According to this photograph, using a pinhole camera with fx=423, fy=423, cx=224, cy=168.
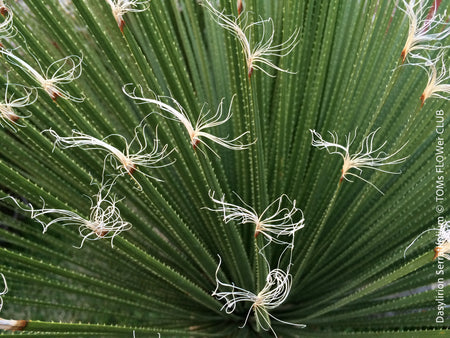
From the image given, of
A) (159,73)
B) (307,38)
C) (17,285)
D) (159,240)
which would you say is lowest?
(17,285)

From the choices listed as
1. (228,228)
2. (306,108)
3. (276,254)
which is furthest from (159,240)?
(306,108)

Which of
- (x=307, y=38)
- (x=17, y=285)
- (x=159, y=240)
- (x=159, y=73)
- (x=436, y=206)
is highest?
(x=307, y=38)

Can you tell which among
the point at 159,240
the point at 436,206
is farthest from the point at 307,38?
the point at 159,240

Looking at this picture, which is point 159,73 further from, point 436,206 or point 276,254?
point 436,206

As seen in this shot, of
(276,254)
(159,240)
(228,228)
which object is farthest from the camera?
(276,254)

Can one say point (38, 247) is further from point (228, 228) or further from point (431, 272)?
point (431, 272)

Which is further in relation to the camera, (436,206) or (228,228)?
(436,206)

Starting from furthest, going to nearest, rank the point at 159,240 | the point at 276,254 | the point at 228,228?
the point at 276,254, the point at 159,240, the point at 228,228

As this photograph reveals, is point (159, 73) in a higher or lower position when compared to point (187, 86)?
higher

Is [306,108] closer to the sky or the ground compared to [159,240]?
closer to the sky
